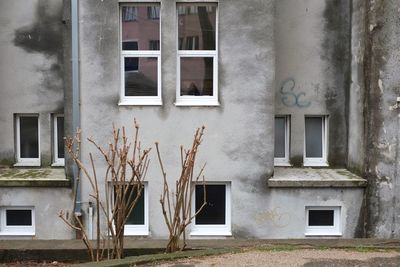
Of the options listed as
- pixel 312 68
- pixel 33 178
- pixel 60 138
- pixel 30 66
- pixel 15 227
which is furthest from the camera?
pixel 60 138

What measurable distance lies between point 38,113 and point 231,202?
4925 mm

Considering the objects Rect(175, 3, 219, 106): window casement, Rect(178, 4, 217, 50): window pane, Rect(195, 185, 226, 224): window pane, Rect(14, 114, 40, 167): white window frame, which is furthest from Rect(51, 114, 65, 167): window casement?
Rect(178, 4, 217, 50): window pane

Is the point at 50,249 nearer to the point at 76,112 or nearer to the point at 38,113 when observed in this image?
the point at 76,112

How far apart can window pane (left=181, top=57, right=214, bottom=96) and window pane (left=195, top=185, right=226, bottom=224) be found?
1.85 meters

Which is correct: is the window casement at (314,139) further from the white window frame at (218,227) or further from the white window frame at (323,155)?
the white window frame at (218,227)

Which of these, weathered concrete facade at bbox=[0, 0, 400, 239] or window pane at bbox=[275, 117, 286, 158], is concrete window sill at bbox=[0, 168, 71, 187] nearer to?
weathered concrete facade at bbox=[0, 0, 400, 239]

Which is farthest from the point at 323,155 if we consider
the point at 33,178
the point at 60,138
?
the point at 33,178

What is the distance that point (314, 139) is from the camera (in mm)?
12445

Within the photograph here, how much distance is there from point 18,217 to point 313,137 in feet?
21.1

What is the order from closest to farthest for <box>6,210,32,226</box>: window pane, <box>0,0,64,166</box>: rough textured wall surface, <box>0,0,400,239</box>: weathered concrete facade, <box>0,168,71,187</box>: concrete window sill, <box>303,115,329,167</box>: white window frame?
1. <box>0,0,400,239</box>: weathered concrete facade
2. <box>0,168,71,187</box>: concrete window sill
3. <box>6,210,32,226</box>: window pane
4. <box>303,115,329,167</box>: white window frame
5. <box>0,0,64,166</box>: rough textured wall surface

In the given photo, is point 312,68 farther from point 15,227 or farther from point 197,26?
point 15,227

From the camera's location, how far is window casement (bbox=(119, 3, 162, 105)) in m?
10.6

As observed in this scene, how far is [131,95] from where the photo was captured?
422 inches

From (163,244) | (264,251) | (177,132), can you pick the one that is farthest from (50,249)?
(177,132)
